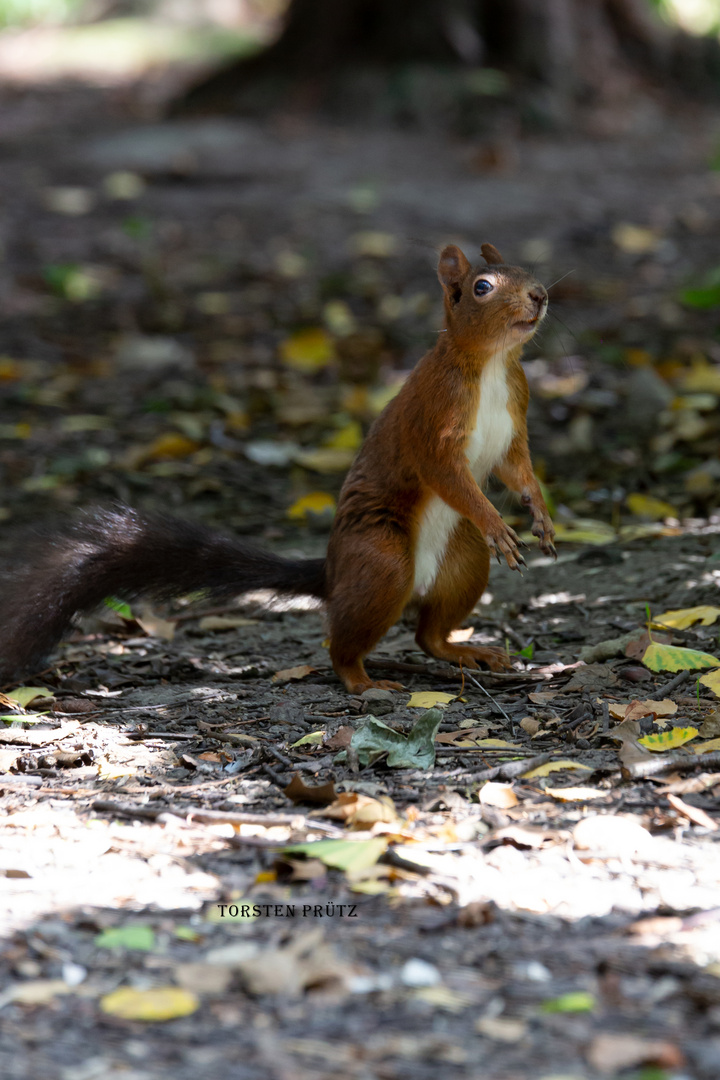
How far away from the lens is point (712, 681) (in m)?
2.85

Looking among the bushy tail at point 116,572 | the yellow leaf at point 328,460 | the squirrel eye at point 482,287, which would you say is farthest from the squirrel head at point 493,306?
the yellow leaf at point 328,460

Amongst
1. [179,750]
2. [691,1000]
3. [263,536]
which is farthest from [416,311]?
[691,1000]

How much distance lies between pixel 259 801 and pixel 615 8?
29.5 ft

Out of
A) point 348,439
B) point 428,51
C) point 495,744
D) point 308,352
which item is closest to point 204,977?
point 495,744

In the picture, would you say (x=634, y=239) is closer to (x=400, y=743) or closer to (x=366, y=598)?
(x=366, y=598)

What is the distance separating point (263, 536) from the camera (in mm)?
4562

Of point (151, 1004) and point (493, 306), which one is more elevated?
point (493, 306)

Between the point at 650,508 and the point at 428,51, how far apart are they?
604cm

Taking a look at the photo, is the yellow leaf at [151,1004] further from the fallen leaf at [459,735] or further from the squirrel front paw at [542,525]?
the squirrel front paw at [542,525]

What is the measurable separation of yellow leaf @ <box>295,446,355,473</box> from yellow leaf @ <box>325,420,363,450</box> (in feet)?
0.07

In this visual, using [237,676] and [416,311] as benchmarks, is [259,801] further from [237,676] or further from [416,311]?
[416,311]

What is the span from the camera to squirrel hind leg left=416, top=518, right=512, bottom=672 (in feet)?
10.5

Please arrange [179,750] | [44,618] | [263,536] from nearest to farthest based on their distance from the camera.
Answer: [179,750], [44,618], [263,536]

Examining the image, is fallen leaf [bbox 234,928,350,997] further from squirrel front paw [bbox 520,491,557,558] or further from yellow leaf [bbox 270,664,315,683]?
squirrel front paw [bbox 520,491,557,558]
